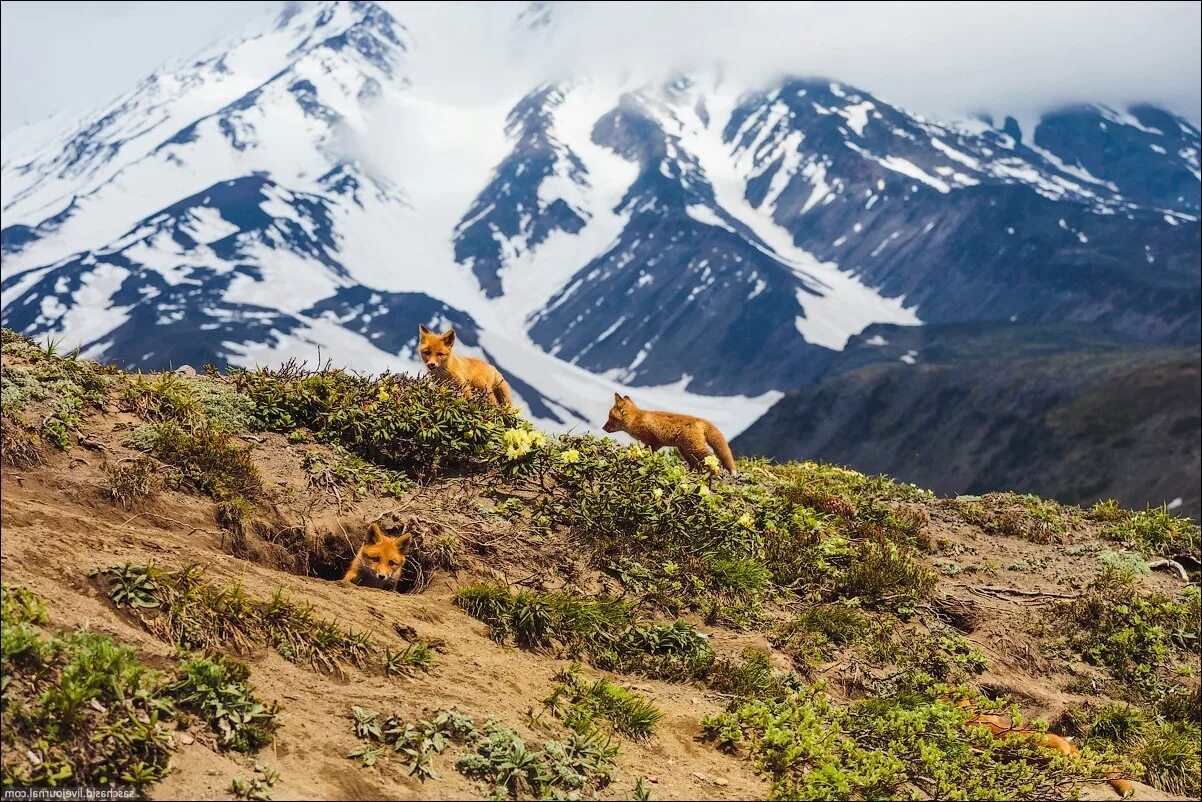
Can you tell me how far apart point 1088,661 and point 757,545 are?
3.57 metres

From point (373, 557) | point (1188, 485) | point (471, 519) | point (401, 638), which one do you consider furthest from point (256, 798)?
point (1188, 485)

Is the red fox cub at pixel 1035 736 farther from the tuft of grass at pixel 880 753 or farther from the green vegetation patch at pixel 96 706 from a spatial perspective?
the green vegetation patch at pixel 96 706

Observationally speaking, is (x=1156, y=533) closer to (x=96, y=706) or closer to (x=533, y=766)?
(x=533, y=766)

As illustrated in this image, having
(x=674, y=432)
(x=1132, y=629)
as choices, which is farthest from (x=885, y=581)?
(x=674, y=432)

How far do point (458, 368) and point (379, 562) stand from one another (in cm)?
424

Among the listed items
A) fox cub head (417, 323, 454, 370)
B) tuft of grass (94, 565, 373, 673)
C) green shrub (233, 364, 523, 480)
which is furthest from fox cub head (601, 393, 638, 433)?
tuft of grass (94, 565, 373, 673)

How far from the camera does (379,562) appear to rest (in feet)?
29.8

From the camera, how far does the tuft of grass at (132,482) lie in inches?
335

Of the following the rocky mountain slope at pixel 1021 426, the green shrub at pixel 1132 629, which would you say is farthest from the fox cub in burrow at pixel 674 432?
the rocky mountain slope at pixel 1021 426

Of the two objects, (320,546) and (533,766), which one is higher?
(320,546)

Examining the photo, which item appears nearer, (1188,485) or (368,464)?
(368,464)

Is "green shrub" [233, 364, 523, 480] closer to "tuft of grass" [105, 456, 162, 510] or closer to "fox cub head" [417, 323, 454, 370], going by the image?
"fox cub head" [417, 323, 454, 370]

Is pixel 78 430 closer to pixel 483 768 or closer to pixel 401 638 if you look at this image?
pixel 401 638

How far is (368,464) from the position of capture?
34.2ft
